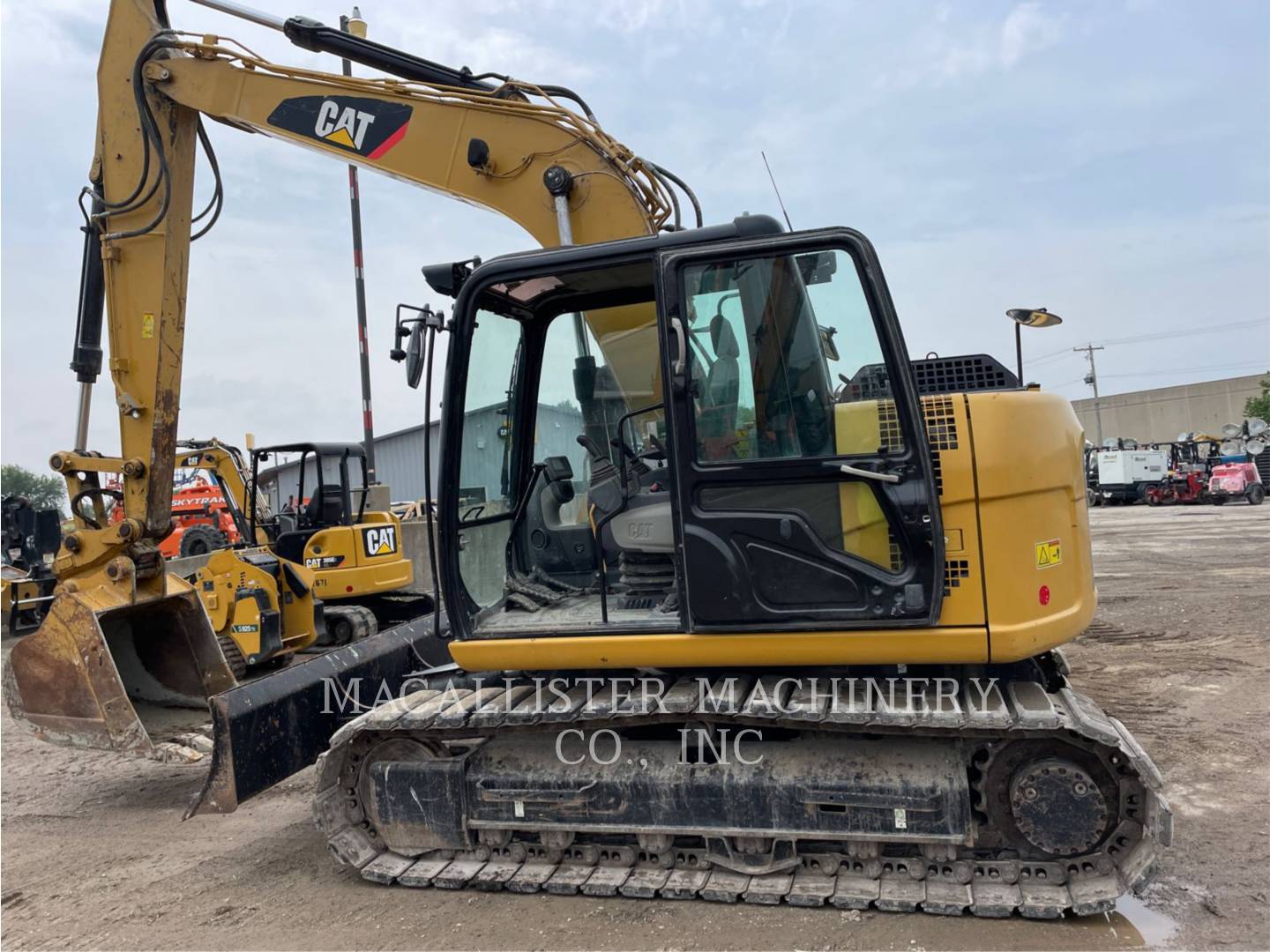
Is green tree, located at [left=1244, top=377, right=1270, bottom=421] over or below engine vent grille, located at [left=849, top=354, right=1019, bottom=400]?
over

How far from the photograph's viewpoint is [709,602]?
11.2 feet

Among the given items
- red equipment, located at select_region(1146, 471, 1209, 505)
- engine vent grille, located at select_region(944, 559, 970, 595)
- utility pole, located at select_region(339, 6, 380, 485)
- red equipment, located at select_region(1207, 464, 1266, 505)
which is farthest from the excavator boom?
red equipment, located at select_region(1146, 471, 1209, 505)

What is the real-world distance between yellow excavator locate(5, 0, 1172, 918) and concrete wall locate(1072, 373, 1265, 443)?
2238 inches

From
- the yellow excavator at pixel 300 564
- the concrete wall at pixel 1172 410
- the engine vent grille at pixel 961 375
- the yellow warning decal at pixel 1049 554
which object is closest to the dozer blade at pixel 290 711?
the engine vent grille at pixel 961 375

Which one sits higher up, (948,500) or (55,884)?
(948,500)

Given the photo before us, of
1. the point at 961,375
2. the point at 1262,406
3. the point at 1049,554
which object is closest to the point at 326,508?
the point at 961,375

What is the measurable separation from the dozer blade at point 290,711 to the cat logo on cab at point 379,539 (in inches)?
171

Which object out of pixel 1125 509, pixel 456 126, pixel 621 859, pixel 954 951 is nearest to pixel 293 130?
pixel 456 126

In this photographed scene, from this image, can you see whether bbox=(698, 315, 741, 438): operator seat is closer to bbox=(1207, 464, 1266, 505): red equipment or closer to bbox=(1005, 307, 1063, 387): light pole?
bbox=(1005, 307, 1063, 387): light pole

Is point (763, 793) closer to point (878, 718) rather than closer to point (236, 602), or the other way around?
point (878, 718)

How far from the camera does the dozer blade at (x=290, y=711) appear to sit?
3965 mm

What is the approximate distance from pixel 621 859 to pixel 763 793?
68 cm

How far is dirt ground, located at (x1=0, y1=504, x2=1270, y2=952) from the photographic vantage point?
10.7ft

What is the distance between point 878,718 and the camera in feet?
10.8
